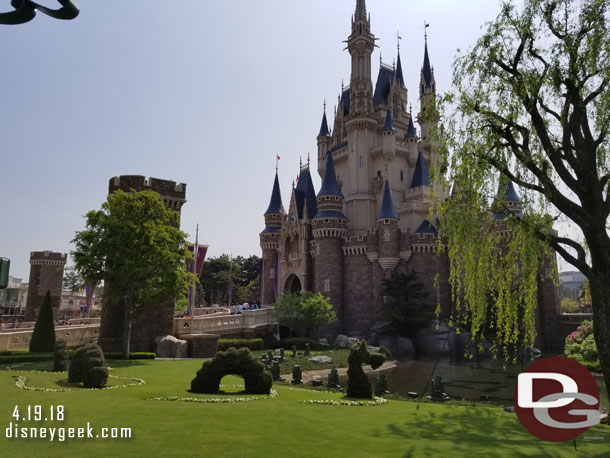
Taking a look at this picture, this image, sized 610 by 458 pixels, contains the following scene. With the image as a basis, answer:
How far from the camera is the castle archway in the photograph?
52219 mm

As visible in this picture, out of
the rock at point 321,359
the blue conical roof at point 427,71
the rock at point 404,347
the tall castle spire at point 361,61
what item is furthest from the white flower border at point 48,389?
the blue conical roof at point 427,71

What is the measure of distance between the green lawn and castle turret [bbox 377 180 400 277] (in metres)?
30.4

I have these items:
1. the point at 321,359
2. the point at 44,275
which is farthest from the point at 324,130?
the point at 321,359

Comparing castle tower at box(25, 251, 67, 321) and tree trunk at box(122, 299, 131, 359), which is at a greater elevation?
castle tower at box(25, 251, 67, 321)

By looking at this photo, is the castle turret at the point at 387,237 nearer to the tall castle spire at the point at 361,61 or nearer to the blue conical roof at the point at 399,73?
the tall castle spire at the point at 361,61

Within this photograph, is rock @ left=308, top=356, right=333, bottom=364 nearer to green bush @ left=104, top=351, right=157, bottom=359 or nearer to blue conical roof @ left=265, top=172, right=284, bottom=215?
green bush @ left=104, top=351, right=157, bottom=359

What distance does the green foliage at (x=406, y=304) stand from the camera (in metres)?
38.9

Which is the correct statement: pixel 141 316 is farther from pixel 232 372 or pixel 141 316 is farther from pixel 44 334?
pixel 232 372

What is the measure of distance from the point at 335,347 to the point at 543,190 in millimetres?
26471

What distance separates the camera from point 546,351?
1663 inches

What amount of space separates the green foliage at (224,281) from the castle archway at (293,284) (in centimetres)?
1910

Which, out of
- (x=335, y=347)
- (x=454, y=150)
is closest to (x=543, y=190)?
(x=454, y=150)

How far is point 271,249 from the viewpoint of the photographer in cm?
5519
